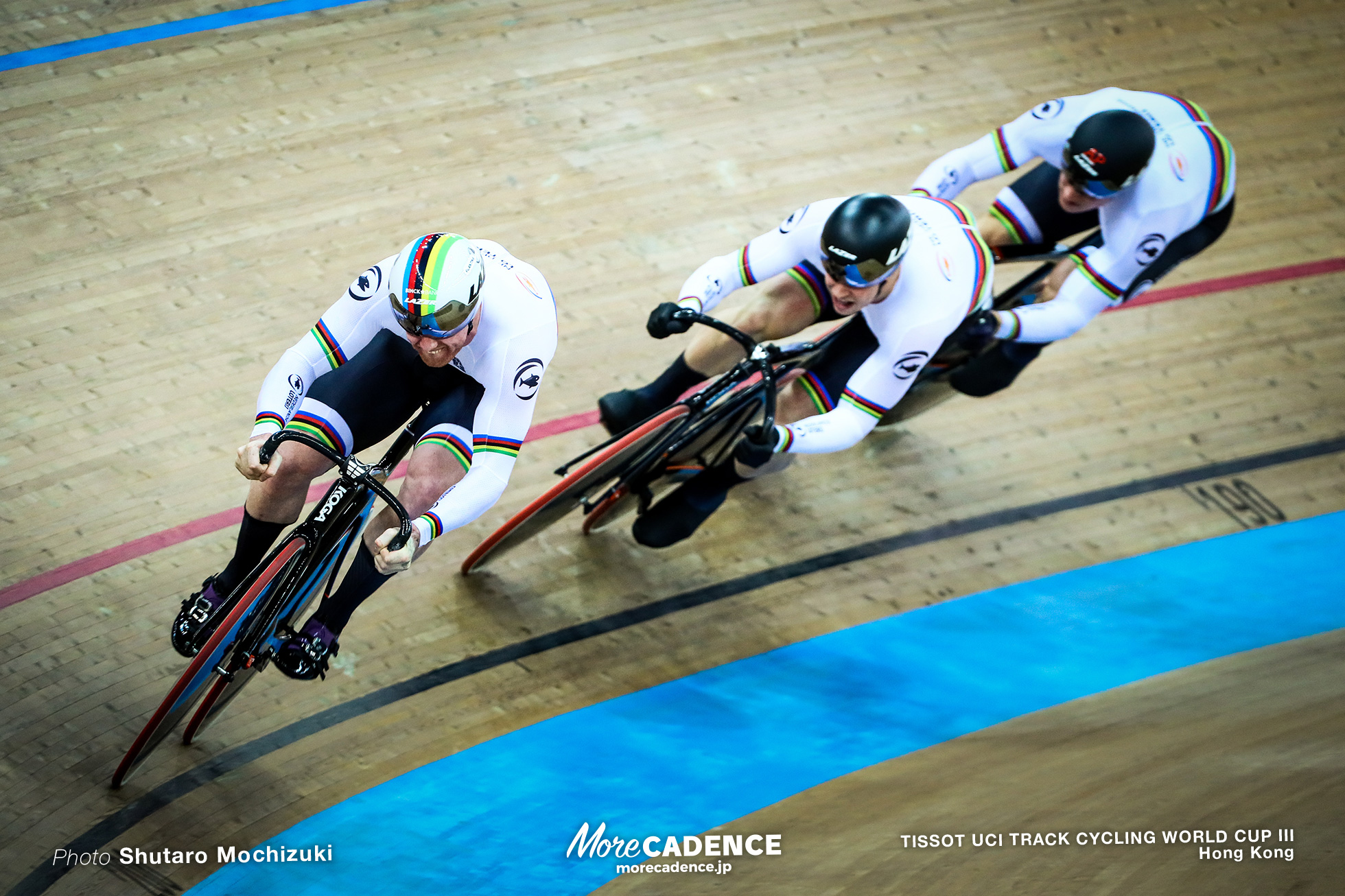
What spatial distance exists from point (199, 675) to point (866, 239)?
199 cm

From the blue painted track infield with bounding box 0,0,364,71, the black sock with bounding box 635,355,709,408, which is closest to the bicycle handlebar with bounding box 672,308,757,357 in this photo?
the black sock with bounding box 635,355,709,408

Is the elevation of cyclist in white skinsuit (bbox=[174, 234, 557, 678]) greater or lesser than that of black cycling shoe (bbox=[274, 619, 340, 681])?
greater

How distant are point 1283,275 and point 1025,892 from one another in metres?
3.97

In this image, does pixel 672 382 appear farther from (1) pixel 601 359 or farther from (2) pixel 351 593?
(2) pixel 351 593

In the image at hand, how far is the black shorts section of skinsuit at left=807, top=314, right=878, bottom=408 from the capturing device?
364cm

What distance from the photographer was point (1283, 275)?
213 inches

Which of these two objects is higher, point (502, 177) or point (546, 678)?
point (502, 177)

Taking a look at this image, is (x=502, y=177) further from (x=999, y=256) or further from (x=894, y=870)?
(x=894, y=870)

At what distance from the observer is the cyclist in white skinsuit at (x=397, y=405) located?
2801 millimetres

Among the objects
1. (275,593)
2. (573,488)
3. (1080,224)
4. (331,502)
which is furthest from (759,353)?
(1080,224)

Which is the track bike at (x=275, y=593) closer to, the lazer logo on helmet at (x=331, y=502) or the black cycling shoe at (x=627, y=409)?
the lazer logo on helmet at (x=331, y=502)

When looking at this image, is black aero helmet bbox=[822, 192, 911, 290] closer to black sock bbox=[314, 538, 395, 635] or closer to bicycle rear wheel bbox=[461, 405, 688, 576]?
bicycle rear wheel bbox=[461, 405, 688, 576]

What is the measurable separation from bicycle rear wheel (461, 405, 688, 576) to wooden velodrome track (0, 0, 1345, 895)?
0.79ft

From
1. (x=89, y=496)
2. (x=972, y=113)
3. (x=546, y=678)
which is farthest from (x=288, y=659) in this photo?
(x=972, y=113)
